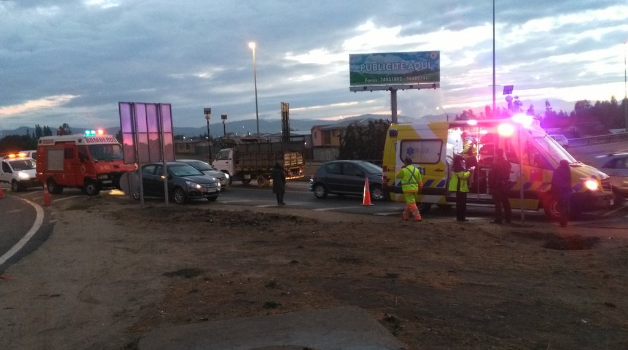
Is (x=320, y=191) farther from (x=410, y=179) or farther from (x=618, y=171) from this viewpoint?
(x=618, y=171)

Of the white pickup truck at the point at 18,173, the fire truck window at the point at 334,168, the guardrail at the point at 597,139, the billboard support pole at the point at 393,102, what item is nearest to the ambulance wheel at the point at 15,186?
the white pickup truck at the point at 18,173

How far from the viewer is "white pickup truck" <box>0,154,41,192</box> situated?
3094cm

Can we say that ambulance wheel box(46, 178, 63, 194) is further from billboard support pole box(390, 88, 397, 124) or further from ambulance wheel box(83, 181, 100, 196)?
billboard support pole box(390, 88, 397, 124)

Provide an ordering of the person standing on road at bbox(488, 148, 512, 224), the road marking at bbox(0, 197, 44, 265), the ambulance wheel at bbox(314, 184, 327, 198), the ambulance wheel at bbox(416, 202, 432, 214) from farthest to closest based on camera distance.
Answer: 1. the ambulance wheel at bbox(314, 184, 327, 198)
2. the ambulance wheel at bbox(416, 202, 432, 214)
3. the person standing on road at bbox(488, 148, 512, 224)
4. the road marking at bbox(0, 197, 44, 265)

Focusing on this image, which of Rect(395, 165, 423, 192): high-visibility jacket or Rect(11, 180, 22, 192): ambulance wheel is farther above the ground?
Rect(395, 165, 423, 192): high-visibility jacket

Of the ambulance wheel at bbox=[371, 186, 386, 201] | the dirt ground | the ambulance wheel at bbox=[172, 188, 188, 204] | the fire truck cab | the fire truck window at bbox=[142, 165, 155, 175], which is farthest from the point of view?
the fire truck cab

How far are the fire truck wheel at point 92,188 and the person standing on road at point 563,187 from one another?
18332mm

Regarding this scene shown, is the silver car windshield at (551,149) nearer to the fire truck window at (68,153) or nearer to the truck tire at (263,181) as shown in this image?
the truck tire at (263,181)

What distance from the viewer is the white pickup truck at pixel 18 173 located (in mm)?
30938

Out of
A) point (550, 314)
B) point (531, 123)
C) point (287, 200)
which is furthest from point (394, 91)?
point (550, 314)

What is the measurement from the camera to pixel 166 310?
6.26 metres

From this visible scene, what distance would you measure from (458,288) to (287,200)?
590 inches

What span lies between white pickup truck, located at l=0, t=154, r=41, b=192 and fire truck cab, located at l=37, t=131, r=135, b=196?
A: 567 cm

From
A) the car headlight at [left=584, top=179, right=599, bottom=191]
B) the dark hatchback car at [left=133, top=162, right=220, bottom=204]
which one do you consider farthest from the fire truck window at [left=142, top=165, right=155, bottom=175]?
the car headlight at [left=584, top=179, right=599, bottom=191]
